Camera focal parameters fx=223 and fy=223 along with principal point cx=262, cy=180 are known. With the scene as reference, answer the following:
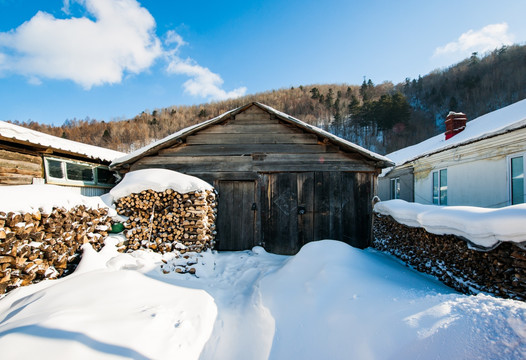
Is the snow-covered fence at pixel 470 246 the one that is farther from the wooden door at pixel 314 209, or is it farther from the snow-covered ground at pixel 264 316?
the wooden door at pixel 314 209

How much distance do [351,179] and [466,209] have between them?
377cm

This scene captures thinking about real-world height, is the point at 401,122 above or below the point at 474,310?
above

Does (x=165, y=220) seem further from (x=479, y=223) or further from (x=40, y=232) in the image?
(x=479, y=223)

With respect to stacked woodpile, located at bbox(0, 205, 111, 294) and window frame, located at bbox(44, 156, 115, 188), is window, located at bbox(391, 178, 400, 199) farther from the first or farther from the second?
window frame, located at bbox(44, 156, 115, 188)

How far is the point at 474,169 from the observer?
26.8 ft

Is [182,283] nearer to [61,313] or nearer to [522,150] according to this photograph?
[61,313]

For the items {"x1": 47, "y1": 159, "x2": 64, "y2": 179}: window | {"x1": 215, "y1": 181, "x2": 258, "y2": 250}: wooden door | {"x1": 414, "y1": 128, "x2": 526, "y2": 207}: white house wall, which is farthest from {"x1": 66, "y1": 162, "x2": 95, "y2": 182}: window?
{"x1": 414, "y1": 128, "x2": 526, "y2": 207}: white house wall

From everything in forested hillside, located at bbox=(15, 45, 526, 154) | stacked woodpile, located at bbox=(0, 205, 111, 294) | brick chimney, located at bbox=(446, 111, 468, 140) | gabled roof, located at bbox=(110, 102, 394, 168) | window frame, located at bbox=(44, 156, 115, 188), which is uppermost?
forested hillside, located at bbox=(15, 45, 526, 154)

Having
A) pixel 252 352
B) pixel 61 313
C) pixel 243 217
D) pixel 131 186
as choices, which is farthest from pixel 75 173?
pixel 252 352

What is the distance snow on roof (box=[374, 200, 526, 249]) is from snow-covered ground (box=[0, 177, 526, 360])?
931 millimetres

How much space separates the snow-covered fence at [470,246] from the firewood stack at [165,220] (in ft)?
16.5

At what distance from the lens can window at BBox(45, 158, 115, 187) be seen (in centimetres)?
799

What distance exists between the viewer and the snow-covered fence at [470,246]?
2.78 meters

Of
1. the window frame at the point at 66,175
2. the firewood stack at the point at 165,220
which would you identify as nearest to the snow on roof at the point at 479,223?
the firewood stack at the point at 165,220
